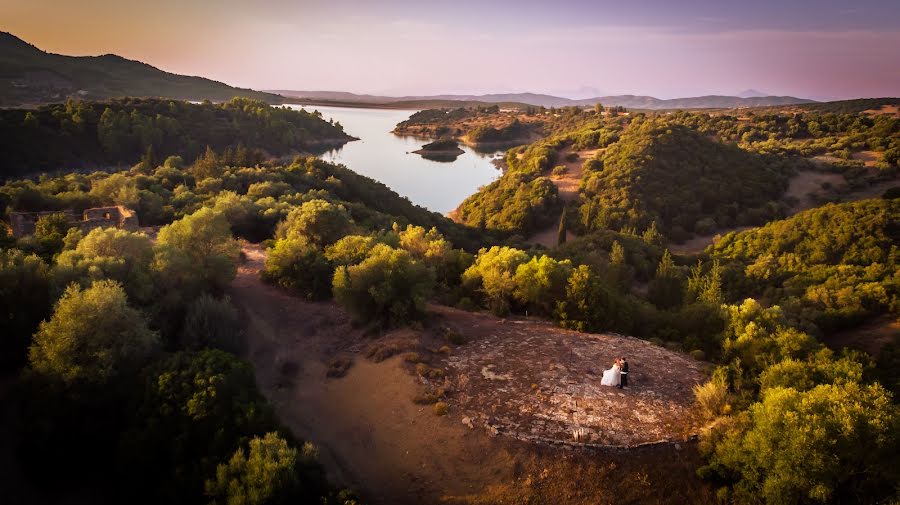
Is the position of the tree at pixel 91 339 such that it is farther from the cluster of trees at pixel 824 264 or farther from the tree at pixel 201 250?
the cluster of trees at pixel 824 264

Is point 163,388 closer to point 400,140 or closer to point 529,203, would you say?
point 529,203

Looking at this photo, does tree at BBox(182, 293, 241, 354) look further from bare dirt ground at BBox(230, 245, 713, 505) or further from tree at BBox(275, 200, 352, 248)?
tree at BBox(275, 200, 352, 248)

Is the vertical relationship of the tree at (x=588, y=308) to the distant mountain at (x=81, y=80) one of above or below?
below

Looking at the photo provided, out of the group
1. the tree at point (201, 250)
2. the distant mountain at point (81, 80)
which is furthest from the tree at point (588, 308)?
the distant mountain at point (81, 80)

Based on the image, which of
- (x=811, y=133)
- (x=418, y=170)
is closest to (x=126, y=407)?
(x=418, y=170)

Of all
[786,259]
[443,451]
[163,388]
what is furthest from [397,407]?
[786,259]

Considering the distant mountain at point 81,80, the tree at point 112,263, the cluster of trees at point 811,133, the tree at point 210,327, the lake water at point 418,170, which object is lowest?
the lake water at point 418,170
